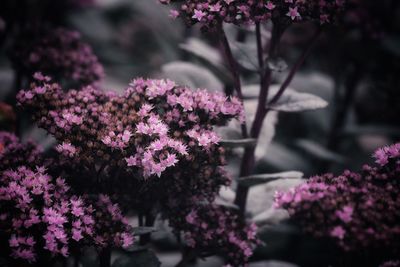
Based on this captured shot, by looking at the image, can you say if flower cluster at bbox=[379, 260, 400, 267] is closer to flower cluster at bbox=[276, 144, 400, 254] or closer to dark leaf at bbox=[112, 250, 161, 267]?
flower cluster at bbox=[276, 144, 400, 254]

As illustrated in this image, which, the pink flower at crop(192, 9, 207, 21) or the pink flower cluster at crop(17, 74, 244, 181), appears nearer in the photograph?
the pink flower cluster at crop(17, 74, 244, 181)

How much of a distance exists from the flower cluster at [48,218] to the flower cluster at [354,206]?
0.61 m

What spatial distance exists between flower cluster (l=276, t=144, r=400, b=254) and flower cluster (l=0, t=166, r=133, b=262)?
61 cm

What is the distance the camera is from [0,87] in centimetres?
321

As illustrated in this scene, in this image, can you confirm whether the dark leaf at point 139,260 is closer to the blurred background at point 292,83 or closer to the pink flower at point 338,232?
the blurred background at point 292,83

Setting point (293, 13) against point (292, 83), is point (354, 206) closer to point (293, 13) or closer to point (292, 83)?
point (293, 13)

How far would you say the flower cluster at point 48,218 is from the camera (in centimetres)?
167

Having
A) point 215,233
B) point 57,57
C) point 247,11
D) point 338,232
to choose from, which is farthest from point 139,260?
point 57,57

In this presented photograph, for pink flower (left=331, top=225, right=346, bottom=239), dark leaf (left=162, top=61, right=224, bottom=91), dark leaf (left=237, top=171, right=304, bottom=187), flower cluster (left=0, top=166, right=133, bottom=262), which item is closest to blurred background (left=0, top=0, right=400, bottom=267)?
dark leaf (left=162, top=61, right=224, bottom=91)

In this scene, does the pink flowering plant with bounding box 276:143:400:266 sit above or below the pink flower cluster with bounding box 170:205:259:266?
above

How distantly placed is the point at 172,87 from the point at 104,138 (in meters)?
0.37

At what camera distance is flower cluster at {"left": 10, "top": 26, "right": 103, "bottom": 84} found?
2559 millimetres

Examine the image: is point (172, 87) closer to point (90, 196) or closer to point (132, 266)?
point (90, 196)

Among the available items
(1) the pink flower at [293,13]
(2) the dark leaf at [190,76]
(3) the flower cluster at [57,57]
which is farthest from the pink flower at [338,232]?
(3) the flower cluster at [57,57]
